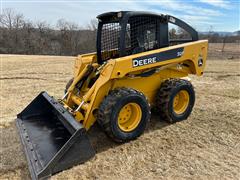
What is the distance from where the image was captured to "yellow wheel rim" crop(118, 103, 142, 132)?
4.02 meters

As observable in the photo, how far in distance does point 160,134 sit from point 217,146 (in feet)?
2.88

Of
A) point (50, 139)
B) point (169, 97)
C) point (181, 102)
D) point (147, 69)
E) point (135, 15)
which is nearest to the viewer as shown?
point (50, 139)

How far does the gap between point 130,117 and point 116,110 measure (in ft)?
1.52

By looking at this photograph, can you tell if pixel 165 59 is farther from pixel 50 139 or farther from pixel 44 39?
pixel 44 39

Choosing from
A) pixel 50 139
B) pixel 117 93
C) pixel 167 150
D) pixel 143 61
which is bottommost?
pixel 167 150

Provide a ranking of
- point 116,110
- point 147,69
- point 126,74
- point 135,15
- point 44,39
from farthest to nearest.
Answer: point 44,39, point 147,69, point 135,15, point 126,74, point 116,110

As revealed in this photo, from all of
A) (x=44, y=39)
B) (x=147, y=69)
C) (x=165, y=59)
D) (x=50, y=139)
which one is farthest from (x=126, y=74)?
(x=44, y=39)

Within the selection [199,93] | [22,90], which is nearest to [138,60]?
[199,93]

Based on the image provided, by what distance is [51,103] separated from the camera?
4.46 m

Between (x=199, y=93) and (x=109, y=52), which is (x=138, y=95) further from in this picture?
(x=199, y=93)

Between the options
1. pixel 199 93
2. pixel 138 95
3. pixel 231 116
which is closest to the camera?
pixel 138 95

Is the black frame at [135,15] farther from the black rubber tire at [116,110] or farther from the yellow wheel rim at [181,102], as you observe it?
the yellow wheel rim at [181,102]

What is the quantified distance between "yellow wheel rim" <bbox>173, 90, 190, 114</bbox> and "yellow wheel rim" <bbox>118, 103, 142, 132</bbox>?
→ 41.2 inches

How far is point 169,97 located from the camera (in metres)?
4.54
